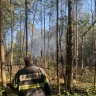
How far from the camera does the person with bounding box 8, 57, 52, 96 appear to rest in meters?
3.20

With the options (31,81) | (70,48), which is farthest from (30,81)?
(70,48)

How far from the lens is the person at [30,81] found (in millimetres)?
3195

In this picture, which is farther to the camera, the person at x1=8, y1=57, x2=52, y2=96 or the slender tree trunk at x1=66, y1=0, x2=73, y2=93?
the slender tree trunk at x1=66, y1=0, x2=73, y2=93

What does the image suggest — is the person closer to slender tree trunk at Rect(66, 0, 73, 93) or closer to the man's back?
the man's back

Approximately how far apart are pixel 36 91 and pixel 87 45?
135 ft

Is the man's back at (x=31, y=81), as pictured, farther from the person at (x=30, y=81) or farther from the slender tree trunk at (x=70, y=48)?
the slender tree trunk at (x=70, y=48)

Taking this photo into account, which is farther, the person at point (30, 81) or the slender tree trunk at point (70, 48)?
the slender tree trunk at point (70, 48)

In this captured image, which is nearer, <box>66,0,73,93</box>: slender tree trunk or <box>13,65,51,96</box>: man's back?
<box>13,65,51,96</box>: man's back

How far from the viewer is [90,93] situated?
6770 mm

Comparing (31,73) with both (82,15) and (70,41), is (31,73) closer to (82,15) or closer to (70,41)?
(70,41)

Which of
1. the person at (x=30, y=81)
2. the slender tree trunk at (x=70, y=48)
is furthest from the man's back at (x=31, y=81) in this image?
the slender tree trunk at (x=70, y=48)

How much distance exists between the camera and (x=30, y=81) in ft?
10.6

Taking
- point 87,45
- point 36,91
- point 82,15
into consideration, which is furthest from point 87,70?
point 87,45

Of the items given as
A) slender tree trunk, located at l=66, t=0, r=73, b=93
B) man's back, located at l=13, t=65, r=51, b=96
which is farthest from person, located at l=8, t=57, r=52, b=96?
slender tree trunk, located at l=66, t=0, r=73, b=93
